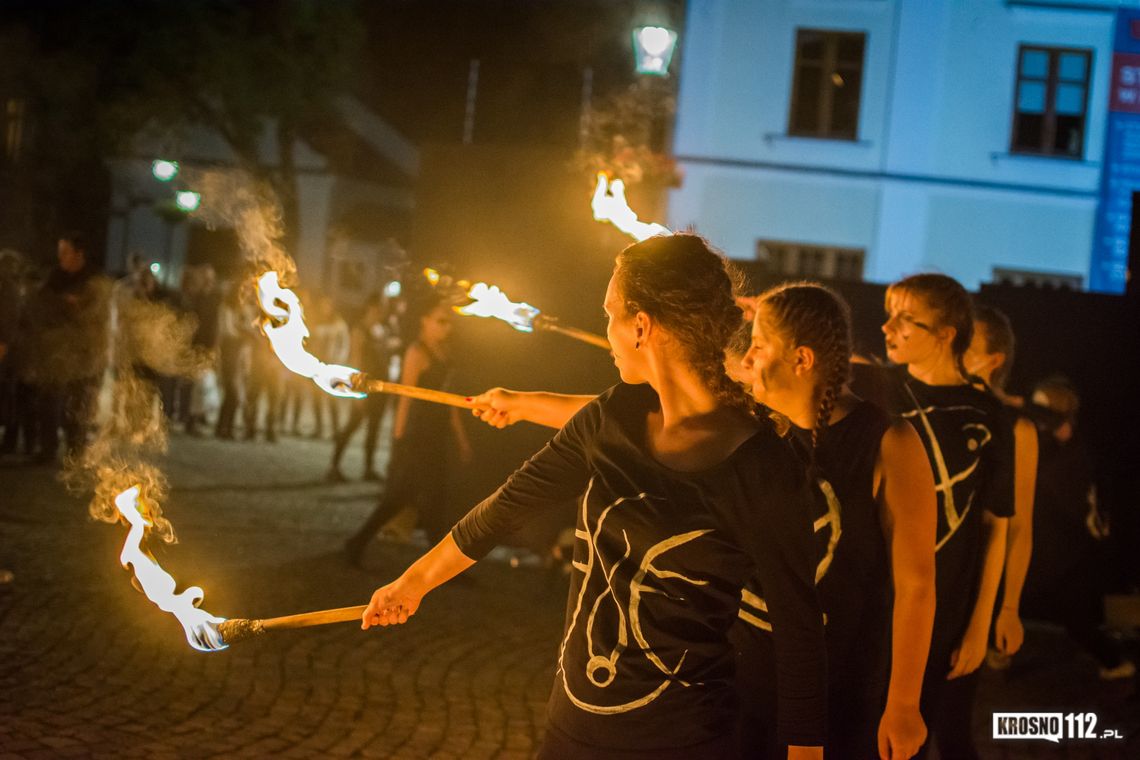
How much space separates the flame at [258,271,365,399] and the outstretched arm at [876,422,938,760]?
1.76 m

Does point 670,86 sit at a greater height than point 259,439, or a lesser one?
greater

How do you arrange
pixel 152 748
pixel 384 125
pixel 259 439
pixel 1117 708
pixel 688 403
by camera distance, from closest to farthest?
1. pixel 688 403
2. pixel 152 748
3. pixel 1117 708
4. pixel 259 439
5. pixel 384 125

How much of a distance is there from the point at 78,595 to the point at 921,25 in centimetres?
1858

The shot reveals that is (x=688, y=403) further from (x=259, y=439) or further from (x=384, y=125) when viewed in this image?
(x=384, y=125)

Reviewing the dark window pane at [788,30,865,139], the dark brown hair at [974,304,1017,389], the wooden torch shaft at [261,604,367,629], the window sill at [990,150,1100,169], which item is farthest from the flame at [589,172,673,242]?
the window sill at [990,150,1100,169]

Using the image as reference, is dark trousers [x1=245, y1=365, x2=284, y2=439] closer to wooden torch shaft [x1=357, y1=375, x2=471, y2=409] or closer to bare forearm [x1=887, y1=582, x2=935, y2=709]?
wooden torch shaft [x1=357, y1=375, x2=471, y2=409]

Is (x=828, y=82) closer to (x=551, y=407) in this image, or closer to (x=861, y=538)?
(x=551, y=407)

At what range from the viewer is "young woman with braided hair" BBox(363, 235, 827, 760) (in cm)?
262

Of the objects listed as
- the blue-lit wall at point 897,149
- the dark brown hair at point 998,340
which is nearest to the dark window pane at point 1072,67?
the blue-lit wall at point 897,149

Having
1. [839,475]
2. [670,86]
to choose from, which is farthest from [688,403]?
[670,86]

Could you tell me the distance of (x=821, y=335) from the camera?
337 centimetres

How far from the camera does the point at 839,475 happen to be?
10.7 ft

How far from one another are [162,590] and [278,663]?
3.56 meters

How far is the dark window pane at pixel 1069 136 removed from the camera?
22.6 meters
